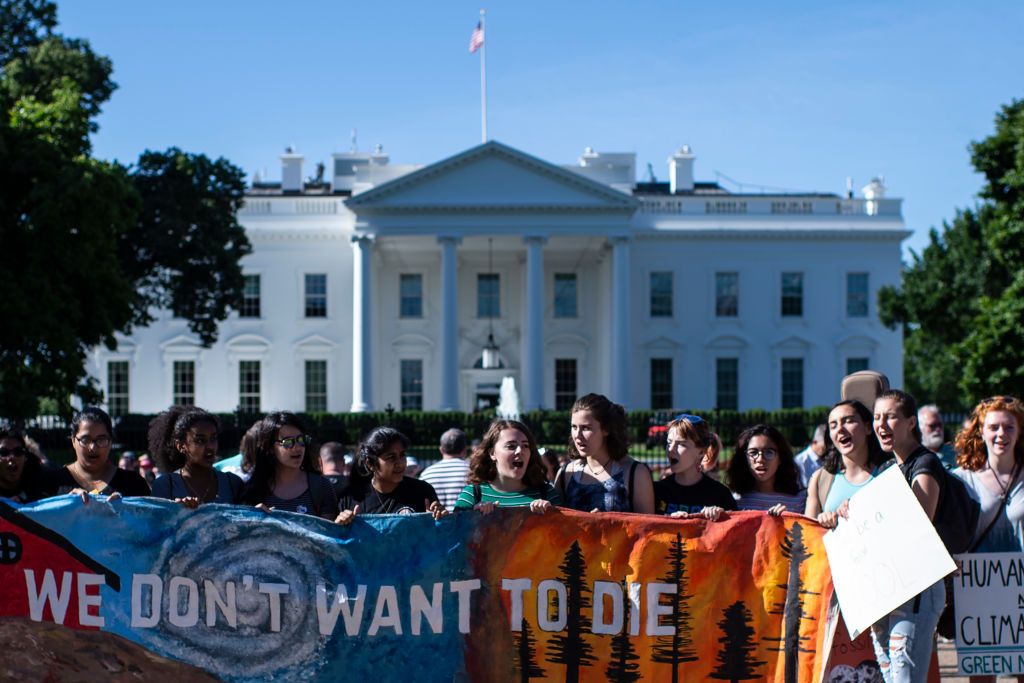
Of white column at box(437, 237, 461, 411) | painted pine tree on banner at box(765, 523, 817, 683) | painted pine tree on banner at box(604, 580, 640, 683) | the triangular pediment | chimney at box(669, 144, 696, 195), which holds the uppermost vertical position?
chimney at box(669, 144, 696, 195)

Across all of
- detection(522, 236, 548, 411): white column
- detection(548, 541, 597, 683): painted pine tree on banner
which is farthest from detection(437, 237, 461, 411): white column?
detection(548, 541, 597, 683): painted pine tree on banner

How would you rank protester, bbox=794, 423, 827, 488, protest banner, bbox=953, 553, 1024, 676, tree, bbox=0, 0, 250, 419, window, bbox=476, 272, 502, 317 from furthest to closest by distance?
window, bbox=476, 272, 502, 317
tree, bbox=0, 0, 250, 419
protester, bbox=794, 423, 827, 488
protest banner, bbox=953, 553, 1024, 676

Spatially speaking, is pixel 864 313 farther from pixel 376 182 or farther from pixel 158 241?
pixel 158 241

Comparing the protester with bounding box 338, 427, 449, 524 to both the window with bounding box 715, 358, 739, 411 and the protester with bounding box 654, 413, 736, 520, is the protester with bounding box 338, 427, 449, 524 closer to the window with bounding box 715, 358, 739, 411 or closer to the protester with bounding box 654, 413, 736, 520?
the protester with bounding box 654, 413, 736, 520

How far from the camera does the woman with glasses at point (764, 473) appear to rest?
670 centimetres

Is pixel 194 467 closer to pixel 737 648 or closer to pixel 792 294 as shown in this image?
pixel 737 648

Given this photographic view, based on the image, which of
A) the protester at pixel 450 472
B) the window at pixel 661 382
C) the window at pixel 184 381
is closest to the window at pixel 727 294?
the window at pixel 661 382

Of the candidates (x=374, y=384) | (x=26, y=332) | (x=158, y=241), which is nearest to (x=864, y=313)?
(x=374, y=384)

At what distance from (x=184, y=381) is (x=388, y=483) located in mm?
43545

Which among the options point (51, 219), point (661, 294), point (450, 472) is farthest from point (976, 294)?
point (450, 472)

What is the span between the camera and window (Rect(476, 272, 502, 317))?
48125 millimetres

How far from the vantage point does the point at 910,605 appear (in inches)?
210

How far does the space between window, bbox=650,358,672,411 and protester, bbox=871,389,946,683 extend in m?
43.5

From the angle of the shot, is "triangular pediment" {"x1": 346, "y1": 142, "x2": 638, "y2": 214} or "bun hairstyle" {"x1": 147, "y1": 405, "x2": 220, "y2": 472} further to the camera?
"triangular pediment" {"x1": 346, "y1": 142, "x2": 638, "y2": 214}
